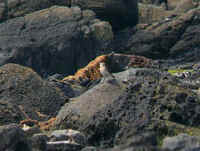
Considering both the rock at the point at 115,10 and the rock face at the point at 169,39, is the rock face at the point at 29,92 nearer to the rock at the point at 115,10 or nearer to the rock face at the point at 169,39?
the rock face at the point at 169,39

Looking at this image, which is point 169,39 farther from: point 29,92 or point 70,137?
point 70,137

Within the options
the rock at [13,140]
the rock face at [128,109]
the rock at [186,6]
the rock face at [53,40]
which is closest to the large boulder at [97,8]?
the rock face at [53,40]

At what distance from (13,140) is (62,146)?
83 centimetres

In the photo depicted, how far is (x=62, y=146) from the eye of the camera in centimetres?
729

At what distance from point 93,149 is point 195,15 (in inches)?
1375

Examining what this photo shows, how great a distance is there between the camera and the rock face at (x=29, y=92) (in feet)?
44.7

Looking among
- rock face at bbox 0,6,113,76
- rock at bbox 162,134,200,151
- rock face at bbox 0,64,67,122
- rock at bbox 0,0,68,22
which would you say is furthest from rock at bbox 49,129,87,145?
rock at bbox 0,0,68,22

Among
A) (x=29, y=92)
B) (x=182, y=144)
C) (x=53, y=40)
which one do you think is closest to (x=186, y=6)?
(x=53, y=40)

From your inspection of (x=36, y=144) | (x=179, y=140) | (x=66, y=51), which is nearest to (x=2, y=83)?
(x=36, y=144)

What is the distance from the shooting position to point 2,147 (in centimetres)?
710

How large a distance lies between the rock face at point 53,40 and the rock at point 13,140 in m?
25.8

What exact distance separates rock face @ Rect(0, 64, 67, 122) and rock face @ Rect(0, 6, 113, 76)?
61.1 feet

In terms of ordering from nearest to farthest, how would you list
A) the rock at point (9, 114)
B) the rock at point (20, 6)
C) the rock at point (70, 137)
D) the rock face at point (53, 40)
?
the rock at point (70, 137) < the rock at point (9, 114) < the rock face at point (53, 40) < the rock at point (20, 6)

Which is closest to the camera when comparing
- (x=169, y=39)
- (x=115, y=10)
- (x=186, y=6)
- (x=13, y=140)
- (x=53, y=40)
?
(x=13, y=140)
